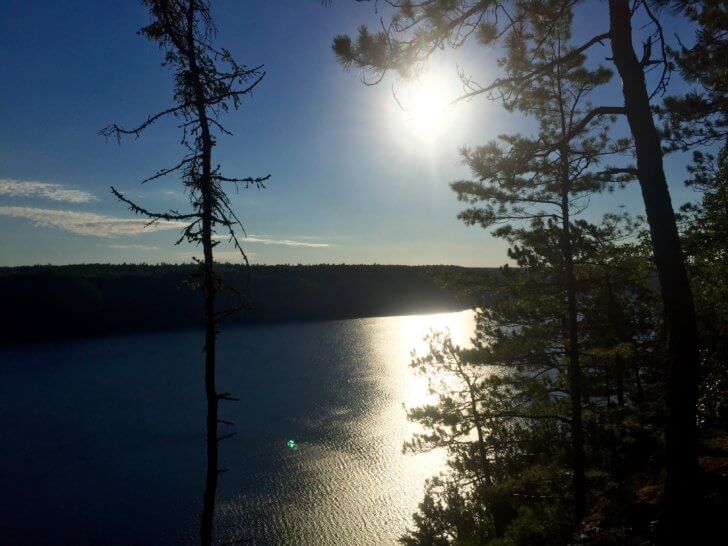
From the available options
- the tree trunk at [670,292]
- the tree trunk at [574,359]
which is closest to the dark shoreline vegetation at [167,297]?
the tree trunk at [574,359]

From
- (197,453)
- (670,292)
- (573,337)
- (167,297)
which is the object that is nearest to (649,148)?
(670,292)

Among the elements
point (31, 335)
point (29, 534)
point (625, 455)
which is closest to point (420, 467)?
point (625, 455)

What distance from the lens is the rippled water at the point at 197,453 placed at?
21047mm

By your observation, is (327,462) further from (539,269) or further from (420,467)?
(539,269)

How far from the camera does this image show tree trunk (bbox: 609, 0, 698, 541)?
6.16 metres

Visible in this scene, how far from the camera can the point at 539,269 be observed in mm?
12383

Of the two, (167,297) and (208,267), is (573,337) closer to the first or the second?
(208,267)

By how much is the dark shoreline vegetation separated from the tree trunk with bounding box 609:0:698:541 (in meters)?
57.4

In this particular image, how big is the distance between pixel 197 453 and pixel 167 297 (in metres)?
82.5

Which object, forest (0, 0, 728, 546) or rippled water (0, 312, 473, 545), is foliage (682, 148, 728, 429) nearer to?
forest (0, 0, 728, 546)

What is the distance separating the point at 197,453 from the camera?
29141 millimetres

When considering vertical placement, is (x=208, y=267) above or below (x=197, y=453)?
above

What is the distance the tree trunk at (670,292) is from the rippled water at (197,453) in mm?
14307

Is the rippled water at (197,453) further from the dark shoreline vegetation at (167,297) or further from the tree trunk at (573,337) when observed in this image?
the dark shoreline vegetation at (167,297)
